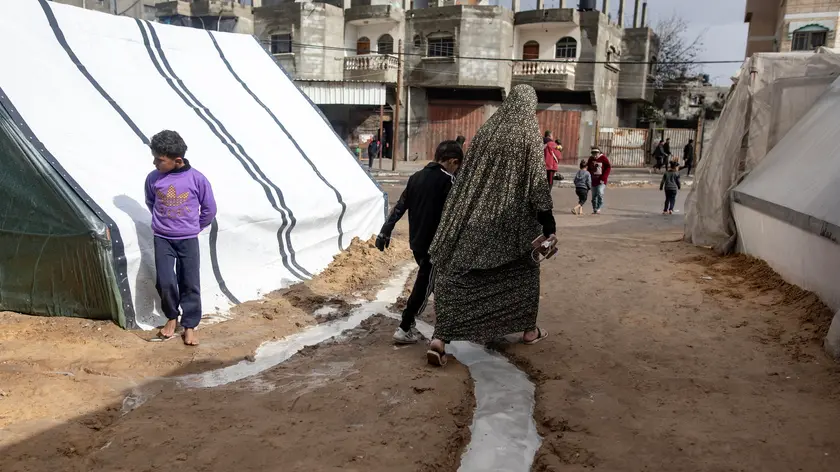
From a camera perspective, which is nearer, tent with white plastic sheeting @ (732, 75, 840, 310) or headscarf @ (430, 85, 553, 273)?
headscarf @ (430, 85, 553, 273)

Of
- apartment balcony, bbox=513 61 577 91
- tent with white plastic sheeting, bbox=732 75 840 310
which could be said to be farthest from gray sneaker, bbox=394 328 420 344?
apartment balcony, bbox=513 61 577 91

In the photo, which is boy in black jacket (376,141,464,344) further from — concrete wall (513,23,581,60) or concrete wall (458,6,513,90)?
concrete wall (513,23,581,60)

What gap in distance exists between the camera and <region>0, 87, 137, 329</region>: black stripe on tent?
388 centimetres

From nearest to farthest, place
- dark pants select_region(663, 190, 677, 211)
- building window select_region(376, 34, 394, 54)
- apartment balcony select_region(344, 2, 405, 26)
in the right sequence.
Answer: dark pants select_region(663, 190, 677, 211)
apartment balcony select_region(344, 2, 405, 26)
building window select_region(376, 34, 394, 54)

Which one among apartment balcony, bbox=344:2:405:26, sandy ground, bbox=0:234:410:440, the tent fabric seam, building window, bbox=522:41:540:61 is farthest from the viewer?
building window, bbox=522:41:540:61

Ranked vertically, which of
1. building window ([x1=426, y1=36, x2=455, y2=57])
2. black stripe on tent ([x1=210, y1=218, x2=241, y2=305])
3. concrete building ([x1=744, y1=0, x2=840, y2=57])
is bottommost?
black stripe on tent ([x1=210, y1=218, x2=241, y2=305])

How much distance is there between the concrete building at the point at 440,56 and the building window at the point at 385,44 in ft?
0.15

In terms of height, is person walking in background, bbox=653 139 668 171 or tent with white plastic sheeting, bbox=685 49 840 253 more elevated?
tent with white plastic sheeting, bbox=685 49 840 253

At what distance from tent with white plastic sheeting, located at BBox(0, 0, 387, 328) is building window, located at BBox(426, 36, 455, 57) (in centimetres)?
1907

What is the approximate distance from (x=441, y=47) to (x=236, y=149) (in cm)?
2140

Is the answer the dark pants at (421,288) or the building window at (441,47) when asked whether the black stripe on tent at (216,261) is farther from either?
the building window at (441,47)

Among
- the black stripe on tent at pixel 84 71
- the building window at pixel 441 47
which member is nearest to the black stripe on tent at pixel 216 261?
the black stripe on tent at pixel 84 71

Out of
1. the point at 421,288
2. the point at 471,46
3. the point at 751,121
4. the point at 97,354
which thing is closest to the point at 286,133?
the point at 421,288

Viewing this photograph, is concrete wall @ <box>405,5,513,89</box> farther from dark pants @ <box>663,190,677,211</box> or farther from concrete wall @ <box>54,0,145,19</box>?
dark pants @ <box>663,190,677,211</box>
